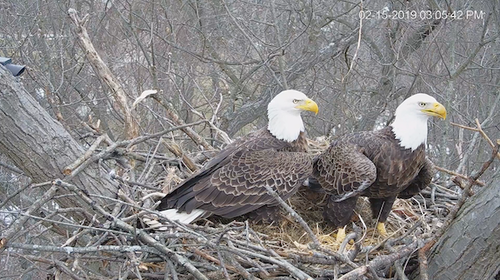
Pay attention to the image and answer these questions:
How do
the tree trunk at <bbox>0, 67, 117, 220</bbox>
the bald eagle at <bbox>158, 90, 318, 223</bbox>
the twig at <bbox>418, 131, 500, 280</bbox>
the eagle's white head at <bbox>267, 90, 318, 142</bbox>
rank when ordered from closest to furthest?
1. the twig at <bbox>418, 131, 500, 280</bbox>
2. the tree trunk at <bbox>0, 67, 117, 220</bbox>
3. the bald eagle at <bbox>158, 90, 318, 223</bbox>
4. the eagle's white head at <bbox>267, 90, 318, 142</bbox>

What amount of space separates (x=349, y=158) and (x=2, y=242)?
2166 mm

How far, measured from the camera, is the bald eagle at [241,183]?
368 centimetres

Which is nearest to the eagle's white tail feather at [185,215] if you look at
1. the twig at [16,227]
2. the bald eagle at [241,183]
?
the bald eagle at [241,183]

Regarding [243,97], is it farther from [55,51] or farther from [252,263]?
[252,263]

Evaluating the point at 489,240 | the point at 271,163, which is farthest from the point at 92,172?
the point at 489,240

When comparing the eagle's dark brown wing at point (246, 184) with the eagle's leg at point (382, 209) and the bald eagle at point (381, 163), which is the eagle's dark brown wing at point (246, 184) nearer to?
the bald eagle at point (381, 163)

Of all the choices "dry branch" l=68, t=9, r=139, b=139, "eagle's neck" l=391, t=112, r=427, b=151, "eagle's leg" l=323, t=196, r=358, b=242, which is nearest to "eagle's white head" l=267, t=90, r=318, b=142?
"eagle's leg" l=323, t=196, r=358, b=242

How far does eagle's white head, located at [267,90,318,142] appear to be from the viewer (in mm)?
4027

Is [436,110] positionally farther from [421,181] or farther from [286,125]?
[286,125]

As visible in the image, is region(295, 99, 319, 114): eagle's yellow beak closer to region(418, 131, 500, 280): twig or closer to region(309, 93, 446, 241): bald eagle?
region(309, 93, 446, 241): bald eagle

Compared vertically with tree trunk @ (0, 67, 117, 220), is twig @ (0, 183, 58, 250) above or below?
below

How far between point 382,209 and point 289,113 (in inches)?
37.6

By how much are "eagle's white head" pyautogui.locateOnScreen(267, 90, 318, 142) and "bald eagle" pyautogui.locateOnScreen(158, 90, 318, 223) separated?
0.27 ft

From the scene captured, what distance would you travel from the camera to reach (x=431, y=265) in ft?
8.48
